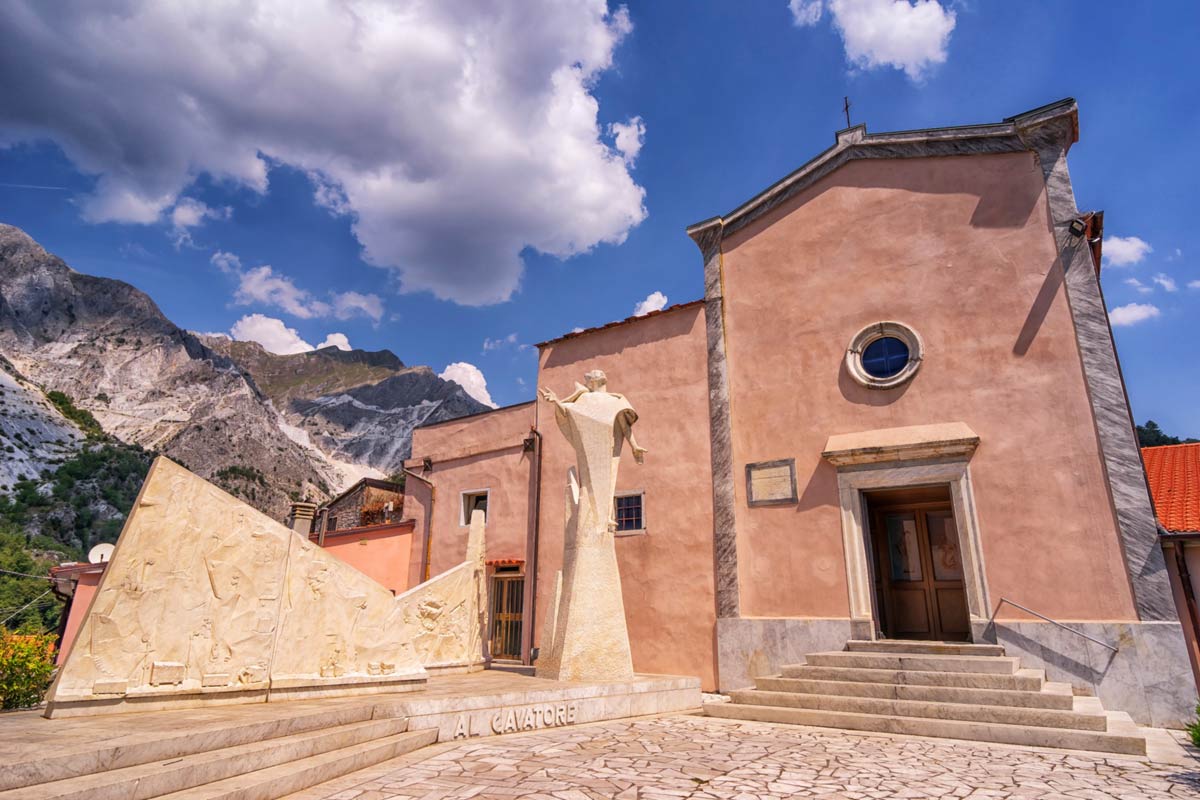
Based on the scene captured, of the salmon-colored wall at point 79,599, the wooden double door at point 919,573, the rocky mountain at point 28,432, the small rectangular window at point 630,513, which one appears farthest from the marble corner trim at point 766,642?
the rocky mountain at point 28,432

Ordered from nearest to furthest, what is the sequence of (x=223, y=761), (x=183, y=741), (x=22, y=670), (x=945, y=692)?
(x=223, y=761), (x=183, y=741), (x=22, y=670), (x=945, y=692)

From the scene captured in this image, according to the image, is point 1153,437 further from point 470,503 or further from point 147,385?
point 147,385

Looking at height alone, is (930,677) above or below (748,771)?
above

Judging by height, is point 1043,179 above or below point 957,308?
above

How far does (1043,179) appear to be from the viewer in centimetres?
1015

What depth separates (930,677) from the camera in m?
8.18

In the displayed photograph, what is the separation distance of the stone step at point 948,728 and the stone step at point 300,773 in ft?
14.7

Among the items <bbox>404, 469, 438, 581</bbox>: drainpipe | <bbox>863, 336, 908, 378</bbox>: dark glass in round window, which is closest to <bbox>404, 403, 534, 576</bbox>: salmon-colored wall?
<bbox>404, 469, 438, 581</bbox>: drainpipe

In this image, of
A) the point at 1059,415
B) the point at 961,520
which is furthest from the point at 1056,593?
the point at 1059,415

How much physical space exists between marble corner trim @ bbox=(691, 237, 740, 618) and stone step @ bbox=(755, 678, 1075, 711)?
2.14 metres

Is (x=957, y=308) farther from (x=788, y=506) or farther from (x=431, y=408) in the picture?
(x=431, y=408)

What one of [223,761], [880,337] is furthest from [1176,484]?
[223,761]

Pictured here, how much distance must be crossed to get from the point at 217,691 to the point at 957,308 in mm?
10971

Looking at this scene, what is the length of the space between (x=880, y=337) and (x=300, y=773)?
32.5 ft
